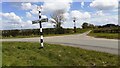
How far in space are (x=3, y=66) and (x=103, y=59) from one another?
3848mm

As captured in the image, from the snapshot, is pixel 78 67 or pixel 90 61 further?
pixel 90 61

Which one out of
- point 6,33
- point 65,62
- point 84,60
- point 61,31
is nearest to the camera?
point 65,62

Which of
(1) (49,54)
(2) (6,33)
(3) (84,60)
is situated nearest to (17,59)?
(1) (49,54)

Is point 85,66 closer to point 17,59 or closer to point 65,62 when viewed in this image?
point 65,62

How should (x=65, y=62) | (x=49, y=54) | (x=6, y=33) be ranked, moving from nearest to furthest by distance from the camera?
(x=65, y=62)
(x=49, y=54)
(x=6, y=33)

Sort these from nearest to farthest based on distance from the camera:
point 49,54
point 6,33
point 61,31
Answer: point 49,54 → point 6,33 → point 61,31

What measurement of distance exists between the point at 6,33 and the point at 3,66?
1780 inches

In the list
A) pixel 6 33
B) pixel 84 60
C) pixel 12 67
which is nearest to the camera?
pixel 12 67

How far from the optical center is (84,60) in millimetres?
10227

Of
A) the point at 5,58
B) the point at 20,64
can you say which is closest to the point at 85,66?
the point at 20,64

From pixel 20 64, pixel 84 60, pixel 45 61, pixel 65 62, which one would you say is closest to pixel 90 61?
pixel 84 60

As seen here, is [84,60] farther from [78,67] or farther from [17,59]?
[17,59]

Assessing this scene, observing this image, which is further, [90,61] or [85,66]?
[90,61]

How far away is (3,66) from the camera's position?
8750mm
